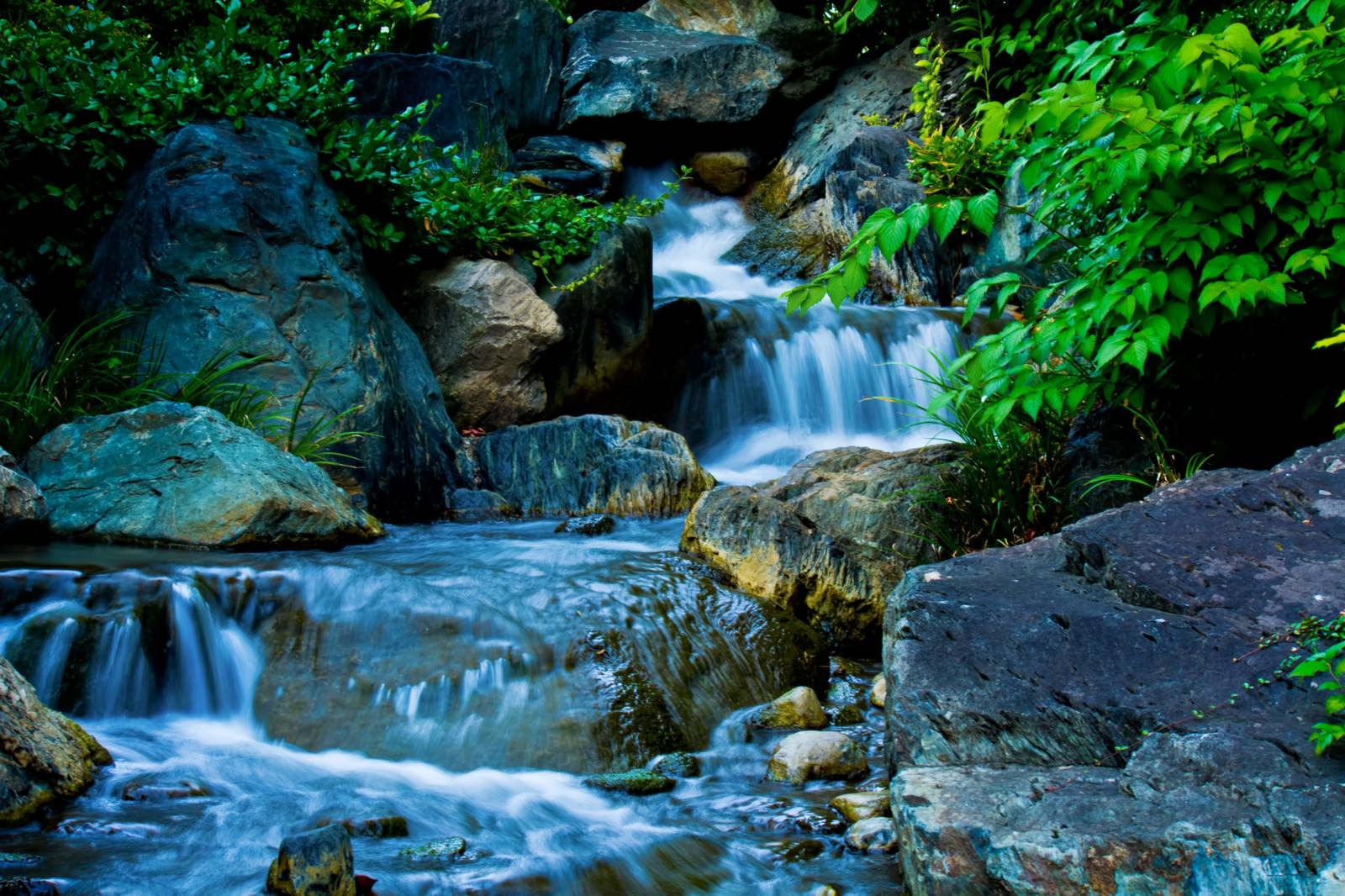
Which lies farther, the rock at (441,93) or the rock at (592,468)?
the rock at (441,93)

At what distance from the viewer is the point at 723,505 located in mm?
5348

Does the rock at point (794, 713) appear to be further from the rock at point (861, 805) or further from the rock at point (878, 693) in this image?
the rock at point (861, 805)

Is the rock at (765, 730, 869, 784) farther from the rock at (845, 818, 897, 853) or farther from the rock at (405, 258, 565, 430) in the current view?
the rock at (405, 258, 565, 430)

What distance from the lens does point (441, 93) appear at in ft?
34.6

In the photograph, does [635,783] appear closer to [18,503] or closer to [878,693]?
[878,693]

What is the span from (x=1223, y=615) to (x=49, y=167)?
7.24 metres

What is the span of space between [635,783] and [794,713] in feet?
2.84

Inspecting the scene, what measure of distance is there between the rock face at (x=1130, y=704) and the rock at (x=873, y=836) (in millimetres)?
234

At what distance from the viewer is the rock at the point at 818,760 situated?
350cm

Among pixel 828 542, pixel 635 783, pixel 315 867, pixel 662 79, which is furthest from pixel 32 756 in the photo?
pixel 662 79

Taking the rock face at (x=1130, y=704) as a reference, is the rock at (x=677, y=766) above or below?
below

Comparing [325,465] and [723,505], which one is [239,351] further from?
[723,505]

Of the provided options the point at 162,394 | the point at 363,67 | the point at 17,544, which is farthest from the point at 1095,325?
the point at 363,67

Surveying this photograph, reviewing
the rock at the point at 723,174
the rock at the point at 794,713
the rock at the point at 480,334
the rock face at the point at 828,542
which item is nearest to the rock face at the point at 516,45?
the rock at the point at 723,174
